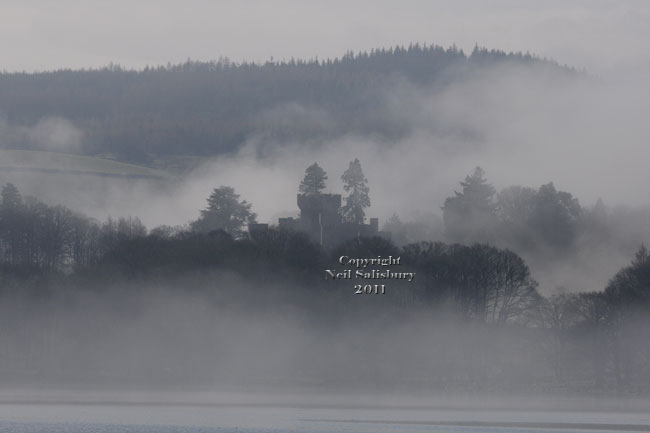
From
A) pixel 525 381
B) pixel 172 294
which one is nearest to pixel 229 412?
pixel 525 381

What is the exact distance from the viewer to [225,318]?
161000mm

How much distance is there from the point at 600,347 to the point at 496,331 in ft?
41.0

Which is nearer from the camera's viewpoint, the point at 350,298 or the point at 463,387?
the point at 463,387

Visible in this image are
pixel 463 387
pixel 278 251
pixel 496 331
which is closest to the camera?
pixel 463 387

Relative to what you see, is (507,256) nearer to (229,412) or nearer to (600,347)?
(600,347)

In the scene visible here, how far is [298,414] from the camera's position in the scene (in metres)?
108

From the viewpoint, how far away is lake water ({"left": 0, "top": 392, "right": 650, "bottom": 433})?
97875mm

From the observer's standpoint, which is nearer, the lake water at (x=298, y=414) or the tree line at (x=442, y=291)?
the lake water at (x=298, y=414)

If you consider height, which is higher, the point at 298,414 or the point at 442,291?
the point at 442,291

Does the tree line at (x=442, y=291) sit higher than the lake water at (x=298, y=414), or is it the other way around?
the tree line at (x=442, y=291)

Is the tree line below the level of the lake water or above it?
above

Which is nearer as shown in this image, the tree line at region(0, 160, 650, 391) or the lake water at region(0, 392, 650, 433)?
the lake water at region(0, 392, 650, 433)

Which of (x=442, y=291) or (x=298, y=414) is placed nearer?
(x=298, y=414)

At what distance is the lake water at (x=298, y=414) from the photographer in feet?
321
